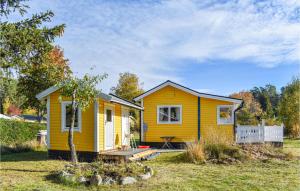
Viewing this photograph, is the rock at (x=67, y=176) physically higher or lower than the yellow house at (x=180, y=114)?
lower

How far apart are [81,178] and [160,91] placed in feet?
36.8

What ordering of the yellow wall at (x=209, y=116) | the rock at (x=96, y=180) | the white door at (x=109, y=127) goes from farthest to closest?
the yellow wall at (x=209, y=116)
the white door at (x=109, y=127)
the rock at (x=96, y=180)

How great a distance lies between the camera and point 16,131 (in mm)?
16797

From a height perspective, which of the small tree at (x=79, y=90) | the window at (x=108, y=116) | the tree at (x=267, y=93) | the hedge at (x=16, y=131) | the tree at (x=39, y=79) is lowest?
the hedge at (x=16, y=131)

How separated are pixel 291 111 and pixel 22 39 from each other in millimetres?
22269

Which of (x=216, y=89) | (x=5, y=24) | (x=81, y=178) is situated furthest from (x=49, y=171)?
(x=216, y=89)

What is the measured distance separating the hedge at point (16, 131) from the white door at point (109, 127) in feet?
19.4

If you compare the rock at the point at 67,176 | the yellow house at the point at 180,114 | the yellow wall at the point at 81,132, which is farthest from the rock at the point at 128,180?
the yellow house at the point at 180,114

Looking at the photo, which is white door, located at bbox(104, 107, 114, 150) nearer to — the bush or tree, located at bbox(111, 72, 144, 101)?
the bush

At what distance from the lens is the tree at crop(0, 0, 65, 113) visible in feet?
40.6

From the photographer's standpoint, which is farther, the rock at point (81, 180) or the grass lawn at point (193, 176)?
the rock at point (81, 180)

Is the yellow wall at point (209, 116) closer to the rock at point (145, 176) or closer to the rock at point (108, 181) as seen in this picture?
the rock at point (145, 176)

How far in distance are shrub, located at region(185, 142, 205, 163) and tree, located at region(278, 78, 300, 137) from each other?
17.1 m

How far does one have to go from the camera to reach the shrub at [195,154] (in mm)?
11422
